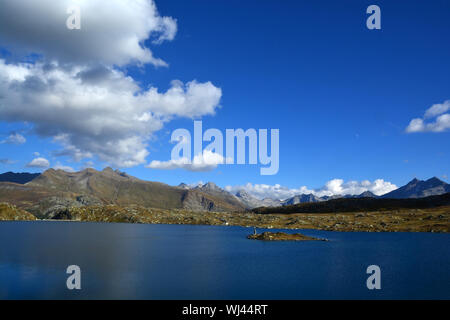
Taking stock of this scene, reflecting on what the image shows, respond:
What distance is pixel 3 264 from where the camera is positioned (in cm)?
7419

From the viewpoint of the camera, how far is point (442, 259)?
308 feet

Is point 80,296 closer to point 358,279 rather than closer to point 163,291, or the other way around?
point 163,291

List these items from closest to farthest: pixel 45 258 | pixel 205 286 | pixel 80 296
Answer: pixel 80 296
pixel 205 286
pixel 45 258
